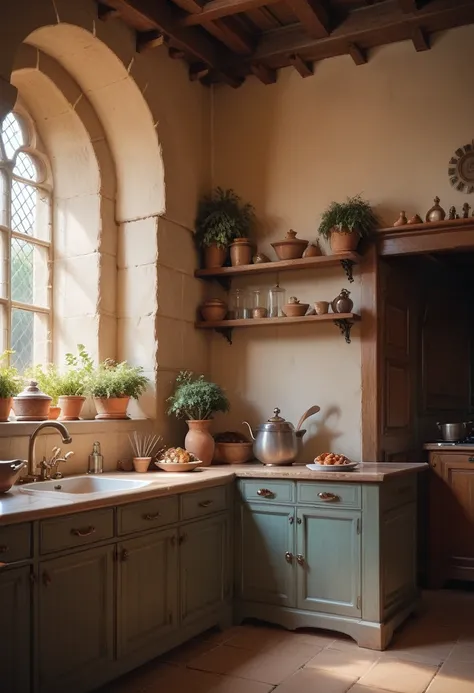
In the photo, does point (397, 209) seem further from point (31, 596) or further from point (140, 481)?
point (31, 596)

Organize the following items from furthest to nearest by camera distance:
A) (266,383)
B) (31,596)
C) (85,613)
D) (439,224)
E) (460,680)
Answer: (266,383), (439,224), (460,680), (85,613), (31,596)

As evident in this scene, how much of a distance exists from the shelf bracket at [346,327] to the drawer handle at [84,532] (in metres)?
2.09

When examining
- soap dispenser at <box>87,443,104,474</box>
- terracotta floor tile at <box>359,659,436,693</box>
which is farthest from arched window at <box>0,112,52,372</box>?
terracotta floor tile at <box>359,659,436,693</box>

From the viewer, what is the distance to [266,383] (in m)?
4.57

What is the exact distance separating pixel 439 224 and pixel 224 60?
1.81m

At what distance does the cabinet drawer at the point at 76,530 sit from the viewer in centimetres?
258

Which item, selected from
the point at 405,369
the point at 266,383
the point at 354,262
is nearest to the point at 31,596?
the point at 266,383

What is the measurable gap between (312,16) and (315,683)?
11.5 feet

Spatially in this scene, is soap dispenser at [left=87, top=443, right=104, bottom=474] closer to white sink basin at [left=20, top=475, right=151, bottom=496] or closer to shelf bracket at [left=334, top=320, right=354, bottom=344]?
white sink basin at [left=20, top=475, right=151, bottom=496]

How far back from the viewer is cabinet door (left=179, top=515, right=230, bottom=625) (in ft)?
11.0

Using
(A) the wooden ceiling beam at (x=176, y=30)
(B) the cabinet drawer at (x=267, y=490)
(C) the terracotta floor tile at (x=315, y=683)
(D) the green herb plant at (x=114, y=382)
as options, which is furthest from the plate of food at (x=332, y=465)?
(A) the wooden ceiling beam at (x=176, y=30)

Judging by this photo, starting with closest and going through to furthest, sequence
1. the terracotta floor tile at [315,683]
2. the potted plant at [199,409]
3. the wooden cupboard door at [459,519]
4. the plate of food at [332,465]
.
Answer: the terracotta floor tile at [315,683] < the plate of food at [332,465] < the potted plant at [199,409] < the wooden cupboard door at [459,519]

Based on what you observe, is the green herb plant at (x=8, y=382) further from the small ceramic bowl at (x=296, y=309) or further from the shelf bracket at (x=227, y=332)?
the small ceramic bowl at (x=296, y=309)

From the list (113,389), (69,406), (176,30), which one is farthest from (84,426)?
(176,30)
